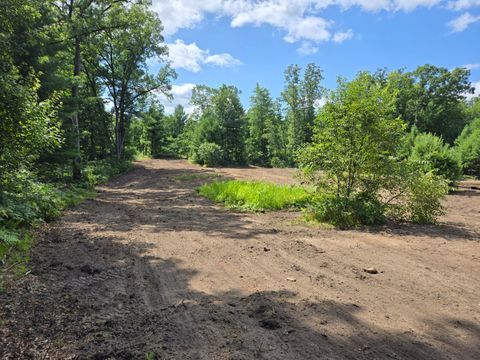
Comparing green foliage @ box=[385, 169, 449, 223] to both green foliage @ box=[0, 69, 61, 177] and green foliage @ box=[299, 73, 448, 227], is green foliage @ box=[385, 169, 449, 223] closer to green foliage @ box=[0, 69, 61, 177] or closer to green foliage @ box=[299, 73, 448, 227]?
green foliage @ box=[299, 73, 448, 227]

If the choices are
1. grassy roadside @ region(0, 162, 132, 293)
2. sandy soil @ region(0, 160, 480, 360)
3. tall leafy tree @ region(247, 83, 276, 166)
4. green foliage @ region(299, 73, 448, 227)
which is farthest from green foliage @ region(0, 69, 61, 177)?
tall leafy tree @ region(247, 83, 276, 166)

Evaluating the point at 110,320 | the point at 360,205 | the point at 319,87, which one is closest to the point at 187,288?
the point at 110,320

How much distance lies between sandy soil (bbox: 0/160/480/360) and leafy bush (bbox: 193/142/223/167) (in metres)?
26.1

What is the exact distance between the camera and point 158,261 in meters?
5.39

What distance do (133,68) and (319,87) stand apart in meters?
23.3

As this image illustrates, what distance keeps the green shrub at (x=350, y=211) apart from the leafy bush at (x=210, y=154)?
83.4 feet

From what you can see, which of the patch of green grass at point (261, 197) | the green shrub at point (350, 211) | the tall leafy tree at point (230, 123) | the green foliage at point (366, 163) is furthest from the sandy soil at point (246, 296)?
the tall leafy tree at point (230, 123)

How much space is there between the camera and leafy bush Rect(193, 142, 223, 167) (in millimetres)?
33344

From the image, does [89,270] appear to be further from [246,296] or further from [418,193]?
[418,193]

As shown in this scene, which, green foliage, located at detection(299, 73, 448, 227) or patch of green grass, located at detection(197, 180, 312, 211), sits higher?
green foliage, located at detection(299, 73, 448, 227)

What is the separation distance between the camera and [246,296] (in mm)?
4012

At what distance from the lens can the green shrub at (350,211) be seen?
8.03m

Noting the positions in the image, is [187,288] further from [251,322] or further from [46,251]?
[46,251]

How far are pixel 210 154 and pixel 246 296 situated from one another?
29755 millimetres
